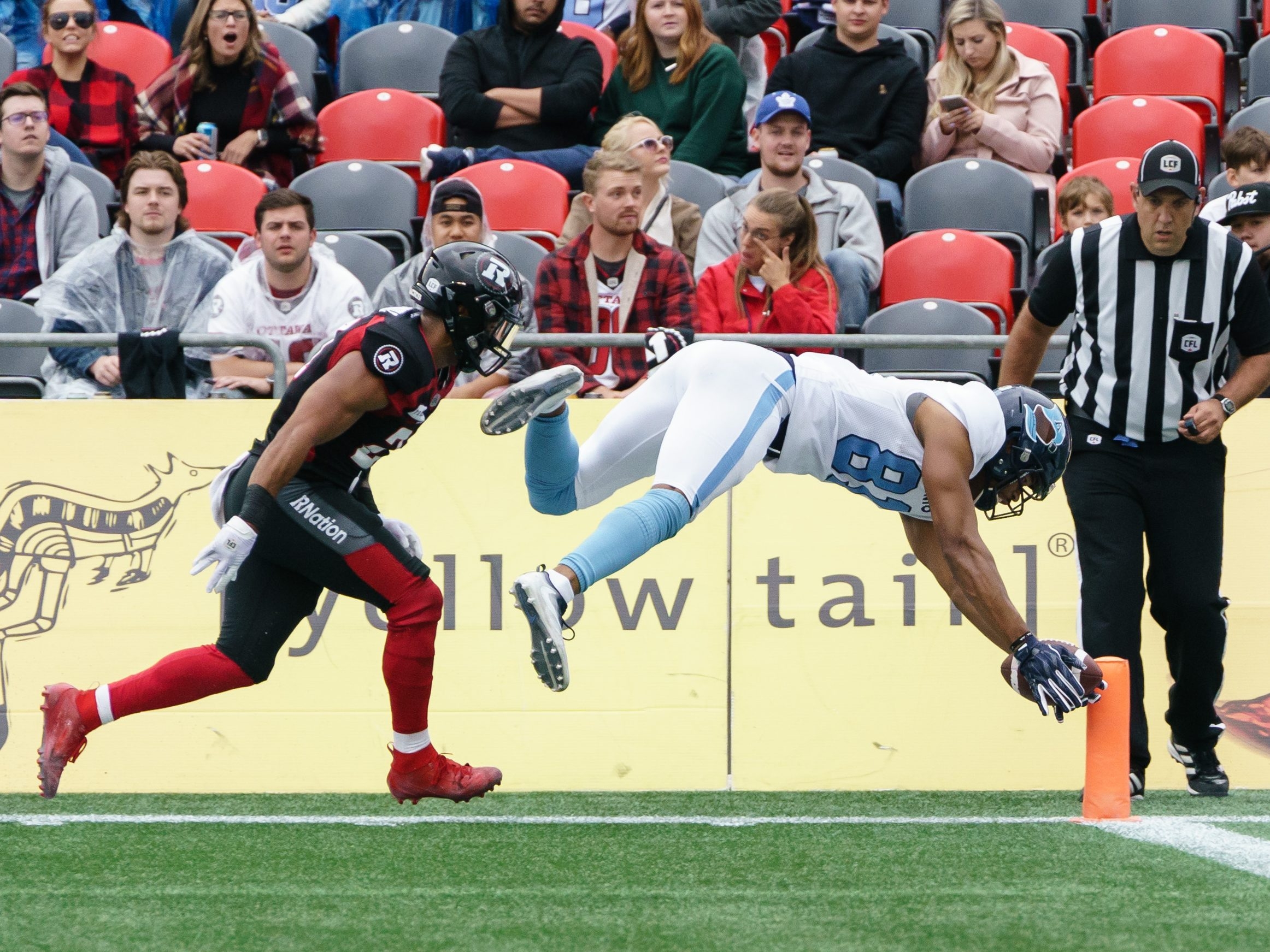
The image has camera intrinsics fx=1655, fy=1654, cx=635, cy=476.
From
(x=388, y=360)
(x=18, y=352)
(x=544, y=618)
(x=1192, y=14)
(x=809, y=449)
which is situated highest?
(x=1192, y=14)

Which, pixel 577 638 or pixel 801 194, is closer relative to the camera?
pixel 577 638

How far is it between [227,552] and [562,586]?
3.97ft

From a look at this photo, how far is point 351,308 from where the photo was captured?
7.49m

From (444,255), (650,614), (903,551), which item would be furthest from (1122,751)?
(444,255)

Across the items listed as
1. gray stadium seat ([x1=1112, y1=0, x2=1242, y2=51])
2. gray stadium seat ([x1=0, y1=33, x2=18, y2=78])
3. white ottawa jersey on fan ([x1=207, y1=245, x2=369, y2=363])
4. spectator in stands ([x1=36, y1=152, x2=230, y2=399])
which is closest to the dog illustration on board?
white ottawa jersey on fan ([x1=207, y1=245, x2=369, y2=363])

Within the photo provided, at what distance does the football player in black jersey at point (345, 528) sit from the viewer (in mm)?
5051

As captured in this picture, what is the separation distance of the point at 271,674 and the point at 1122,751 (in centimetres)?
335

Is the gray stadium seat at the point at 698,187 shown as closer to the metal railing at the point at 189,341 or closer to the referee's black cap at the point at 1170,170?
the metal railing at the point at 189,341

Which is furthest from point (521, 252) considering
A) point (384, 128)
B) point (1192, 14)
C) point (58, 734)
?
point (1192, 14)

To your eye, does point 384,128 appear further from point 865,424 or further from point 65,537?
point 865,424

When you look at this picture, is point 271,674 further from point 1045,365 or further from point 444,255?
point 1045,365

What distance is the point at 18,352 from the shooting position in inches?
308

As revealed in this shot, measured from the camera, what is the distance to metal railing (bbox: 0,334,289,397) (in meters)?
6.66

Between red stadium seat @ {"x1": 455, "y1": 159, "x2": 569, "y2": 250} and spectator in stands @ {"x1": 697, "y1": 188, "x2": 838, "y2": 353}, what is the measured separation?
170 centimetres
